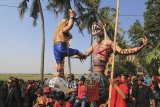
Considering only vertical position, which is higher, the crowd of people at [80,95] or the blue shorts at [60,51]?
the blue shorts at [60,51]

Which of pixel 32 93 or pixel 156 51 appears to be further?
pixel 156 51

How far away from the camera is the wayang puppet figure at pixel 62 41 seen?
8477mm

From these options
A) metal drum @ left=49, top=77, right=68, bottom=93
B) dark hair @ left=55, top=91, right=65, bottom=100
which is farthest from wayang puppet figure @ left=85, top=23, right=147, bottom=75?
dark hair @ left=55, top=91, right=65, bottom=100

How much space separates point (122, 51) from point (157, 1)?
32404 mm

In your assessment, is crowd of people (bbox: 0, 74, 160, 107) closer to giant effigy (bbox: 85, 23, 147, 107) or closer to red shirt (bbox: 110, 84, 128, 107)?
red shirt (bbox: 110, 84, 128, 107)

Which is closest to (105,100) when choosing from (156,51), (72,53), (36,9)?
(72,53)

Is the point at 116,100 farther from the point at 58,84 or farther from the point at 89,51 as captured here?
the point at 58,84

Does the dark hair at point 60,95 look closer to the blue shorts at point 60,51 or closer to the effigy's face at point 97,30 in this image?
the blue shorts at point 60,51

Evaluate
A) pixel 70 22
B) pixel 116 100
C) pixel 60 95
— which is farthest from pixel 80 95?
pixel 116 100

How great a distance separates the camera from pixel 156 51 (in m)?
27.9

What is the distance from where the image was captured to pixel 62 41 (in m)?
8.62

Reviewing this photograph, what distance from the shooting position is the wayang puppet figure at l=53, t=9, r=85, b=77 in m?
8.48

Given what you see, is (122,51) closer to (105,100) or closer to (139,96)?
(105,100)

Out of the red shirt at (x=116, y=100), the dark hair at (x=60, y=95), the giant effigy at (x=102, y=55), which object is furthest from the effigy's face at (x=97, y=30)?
the dark hair at (x=60, y=95)
